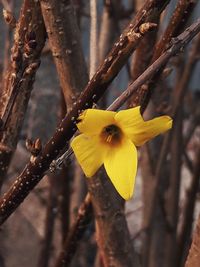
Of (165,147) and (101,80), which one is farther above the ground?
(101,80)

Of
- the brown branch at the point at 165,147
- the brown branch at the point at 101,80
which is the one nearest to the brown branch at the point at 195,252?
the brown branch at the point at 101,80

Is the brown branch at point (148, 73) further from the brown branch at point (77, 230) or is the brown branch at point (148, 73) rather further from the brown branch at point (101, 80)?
the brown branch at point (77, 230)

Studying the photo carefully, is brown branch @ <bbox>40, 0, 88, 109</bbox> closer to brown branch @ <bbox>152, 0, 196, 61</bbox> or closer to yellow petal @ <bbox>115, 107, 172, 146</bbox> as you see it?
brown branch @ <bbox>152, 0, 196, 61</bbox>

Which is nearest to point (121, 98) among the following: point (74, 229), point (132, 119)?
point (132, 119)

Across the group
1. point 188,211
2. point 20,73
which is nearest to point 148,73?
point 20,73

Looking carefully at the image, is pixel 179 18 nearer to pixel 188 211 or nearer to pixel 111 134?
pixel 111 134

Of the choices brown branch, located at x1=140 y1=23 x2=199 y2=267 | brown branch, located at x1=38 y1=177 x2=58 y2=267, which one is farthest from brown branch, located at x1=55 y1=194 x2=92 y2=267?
brown branch, located at x1=38 y1=177 x2=58 y2=267

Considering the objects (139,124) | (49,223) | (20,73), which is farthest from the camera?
(49,223)
